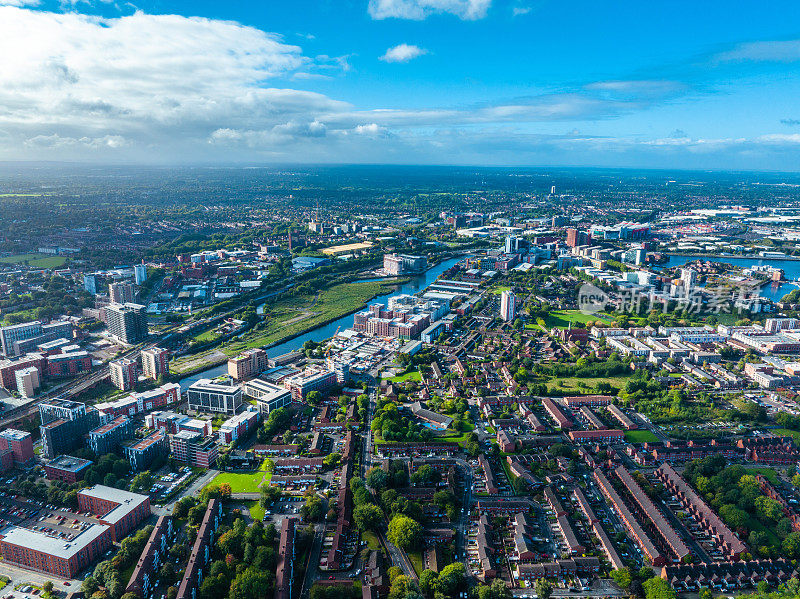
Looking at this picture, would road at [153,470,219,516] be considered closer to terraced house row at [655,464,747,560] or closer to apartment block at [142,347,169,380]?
apartment block at [142,347,169,380]

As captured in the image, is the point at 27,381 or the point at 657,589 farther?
the point at 27,381

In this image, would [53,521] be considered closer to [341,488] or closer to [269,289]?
[341,488]

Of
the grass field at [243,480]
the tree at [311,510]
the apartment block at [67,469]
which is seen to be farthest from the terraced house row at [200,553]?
the apartment block at [67,469]

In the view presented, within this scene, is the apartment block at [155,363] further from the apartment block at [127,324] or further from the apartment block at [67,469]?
the apartment block at [67,469]

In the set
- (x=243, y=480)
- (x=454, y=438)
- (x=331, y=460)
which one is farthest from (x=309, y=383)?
(x=454, y=438)

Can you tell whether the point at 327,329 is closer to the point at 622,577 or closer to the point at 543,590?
the point at 543,590

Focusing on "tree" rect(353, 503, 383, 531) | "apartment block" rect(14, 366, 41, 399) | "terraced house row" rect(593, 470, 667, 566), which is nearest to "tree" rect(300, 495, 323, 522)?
"tree" rect(353, 503, 383, 531)

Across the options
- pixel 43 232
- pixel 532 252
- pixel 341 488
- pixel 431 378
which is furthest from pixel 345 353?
pixel 43 232
